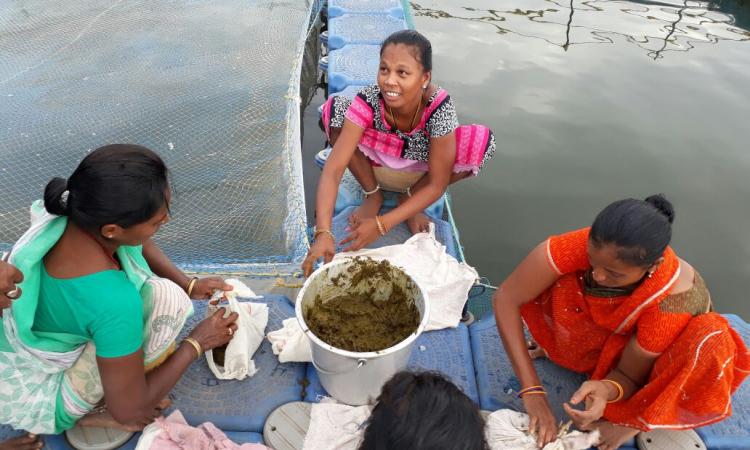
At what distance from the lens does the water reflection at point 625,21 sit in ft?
19.9

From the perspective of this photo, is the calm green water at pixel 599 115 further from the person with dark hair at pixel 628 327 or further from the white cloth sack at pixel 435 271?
the person with dark hair at pixel 628 327

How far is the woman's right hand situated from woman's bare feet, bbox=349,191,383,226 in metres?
1.02

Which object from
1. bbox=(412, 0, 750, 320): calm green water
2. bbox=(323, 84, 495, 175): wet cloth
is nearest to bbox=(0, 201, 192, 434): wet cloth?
bbox=(323, 84, 495, 175): wet cloth

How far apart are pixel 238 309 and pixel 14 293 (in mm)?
750

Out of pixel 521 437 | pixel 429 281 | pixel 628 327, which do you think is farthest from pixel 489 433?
pixel 429 281

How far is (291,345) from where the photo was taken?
1.89 m

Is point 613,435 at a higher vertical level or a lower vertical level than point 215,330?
lower

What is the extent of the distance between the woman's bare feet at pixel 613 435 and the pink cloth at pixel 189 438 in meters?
1.11

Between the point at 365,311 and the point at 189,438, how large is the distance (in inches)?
28.1

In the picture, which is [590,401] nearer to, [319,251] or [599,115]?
[319,251]

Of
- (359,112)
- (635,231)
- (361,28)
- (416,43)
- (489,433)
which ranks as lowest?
(489,433)

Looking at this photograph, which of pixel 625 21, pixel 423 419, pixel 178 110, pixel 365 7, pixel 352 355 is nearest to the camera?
pixel 423 419

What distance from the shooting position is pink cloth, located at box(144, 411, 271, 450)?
1.57 meters

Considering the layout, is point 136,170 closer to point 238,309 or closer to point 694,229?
point 238,309
